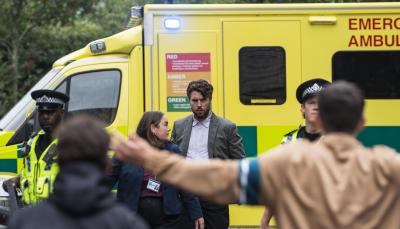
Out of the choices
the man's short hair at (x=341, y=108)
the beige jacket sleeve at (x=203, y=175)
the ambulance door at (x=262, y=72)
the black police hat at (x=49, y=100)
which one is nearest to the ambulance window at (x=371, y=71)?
the ambulance door at (x=262, y=72)

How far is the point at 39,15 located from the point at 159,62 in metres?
10.5

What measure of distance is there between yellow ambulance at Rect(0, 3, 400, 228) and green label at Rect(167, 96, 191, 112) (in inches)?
0.4

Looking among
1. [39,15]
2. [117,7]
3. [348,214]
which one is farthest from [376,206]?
[117,7]

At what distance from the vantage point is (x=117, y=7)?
24.5 meters

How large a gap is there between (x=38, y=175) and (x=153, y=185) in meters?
0.84

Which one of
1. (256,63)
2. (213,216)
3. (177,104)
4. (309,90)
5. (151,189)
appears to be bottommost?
(213,216)

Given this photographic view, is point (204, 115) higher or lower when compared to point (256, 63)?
lower

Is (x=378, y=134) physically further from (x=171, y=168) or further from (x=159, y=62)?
(x=171, y=168)

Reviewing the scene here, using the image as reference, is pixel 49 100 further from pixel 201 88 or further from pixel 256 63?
pixel 256 63

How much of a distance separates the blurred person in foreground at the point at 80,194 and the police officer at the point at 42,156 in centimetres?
242

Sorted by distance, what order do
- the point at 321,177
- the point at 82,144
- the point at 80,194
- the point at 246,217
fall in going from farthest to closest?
the point at 246,217
the point at 321,177
the point at 82,144
the point at 80,194

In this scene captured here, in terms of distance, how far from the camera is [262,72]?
9000mm

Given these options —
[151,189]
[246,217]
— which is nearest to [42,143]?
[151,189]

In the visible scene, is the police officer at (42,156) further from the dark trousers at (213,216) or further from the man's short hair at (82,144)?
the man's short hair at (82,144)
